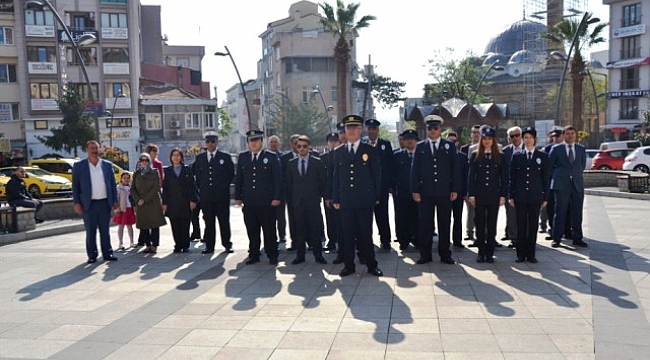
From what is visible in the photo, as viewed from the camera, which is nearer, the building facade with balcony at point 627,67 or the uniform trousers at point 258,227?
the uniform trousers at point 258,227

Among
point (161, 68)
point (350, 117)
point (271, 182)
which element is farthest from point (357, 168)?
point (161, 68)

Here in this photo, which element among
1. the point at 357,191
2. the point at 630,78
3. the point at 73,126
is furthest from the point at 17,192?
the point at 630,78

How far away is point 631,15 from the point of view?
53688 millimetres

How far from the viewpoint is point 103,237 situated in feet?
33.4

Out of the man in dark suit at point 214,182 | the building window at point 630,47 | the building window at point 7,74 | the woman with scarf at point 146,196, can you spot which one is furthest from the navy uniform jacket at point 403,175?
the building window at point 630,47

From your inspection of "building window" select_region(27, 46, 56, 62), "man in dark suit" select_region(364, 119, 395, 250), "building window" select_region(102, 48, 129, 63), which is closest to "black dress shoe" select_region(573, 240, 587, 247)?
"man in dark suit" select_region(364, 119, 395, 250)

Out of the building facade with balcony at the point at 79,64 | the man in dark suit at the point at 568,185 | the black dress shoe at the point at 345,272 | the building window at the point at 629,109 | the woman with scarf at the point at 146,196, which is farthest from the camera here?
the building window at the point at 629,109

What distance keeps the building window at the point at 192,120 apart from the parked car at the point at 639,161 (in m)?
38.2

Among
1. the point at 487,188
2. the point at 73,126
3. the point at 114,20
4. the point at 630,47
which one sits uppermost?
the point at 114,20

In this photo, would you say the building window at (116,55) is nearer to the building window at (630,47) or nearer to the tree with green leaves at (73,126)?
the tree with green leaves at (73,126)

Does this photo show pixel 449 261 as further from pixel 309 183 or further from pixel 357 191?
pixel 309 183

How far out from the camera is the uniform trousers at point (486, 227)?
354 inches

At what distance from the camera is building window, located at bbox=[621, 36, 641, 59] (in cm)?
5341

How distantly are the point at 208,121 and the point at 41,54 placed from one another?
14691mm
